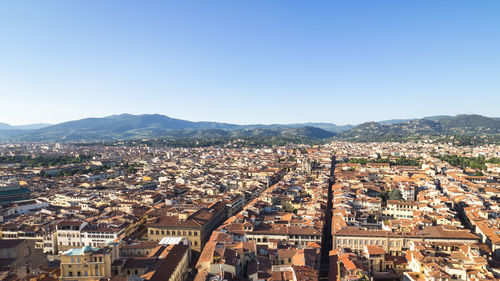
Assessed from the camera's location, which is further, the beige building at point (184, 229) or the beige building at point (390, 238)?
the beige building at point (184, 229)

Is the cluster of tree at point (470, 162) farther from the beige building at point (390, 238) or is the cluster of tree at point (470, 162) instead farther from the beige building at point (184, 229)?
the beige building at point (184, 229)

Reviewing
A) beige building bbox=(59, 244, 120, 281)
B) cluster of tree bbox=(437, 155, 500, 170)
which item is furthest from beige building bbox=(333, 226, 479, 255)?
cluster of tree bbox=(437, 155, 500, 170)

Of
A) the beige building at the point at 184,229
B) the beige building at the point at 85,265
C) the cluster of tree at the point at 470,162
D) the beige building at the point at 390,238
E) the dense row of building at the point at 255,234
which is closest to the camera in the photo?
the beige building at the point at 85,265

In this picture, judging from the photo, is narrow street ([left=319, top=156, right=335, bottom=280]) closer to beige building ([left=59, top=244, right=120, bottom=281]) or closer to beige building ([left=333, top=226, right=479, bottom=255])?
beige building ([left=333, top=226, right=479, bottom=255])

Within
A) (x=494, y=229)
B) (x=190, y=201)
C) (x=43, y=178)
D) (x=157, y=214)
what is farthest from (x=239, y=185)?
(x=43, y=178)

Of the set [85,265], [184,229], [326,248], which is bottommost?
[326,248]

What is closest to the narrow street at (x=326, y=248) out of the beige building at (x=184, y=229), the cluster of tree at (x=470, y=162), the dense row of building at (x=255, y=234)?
the dense row of building at (x=255, y=234)

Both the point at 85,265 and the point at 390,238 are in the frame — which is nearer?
the point at 85,265

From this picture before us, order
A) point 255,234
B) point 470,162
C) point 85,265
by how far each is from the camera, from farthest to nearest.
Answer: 1. point 470,162
2. point 255,234
3. point 85,265

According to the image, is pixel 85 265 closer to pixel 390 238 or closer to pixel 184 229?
pixel 184 229

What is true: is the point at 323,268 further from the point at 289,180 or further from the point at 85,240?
the point at 289,180

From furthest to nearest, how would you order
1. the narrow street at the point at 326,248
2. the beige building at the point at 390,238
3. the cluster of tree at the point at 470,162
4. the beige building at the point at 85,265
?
the cluster of tree at the point at 470,162, the beige building at the point at 390,238, the narrow street at the point at 326,248, the beige building at the point at 85,265

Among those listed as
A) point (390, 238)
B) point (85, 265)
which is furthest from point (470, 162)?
point (85, 265)
